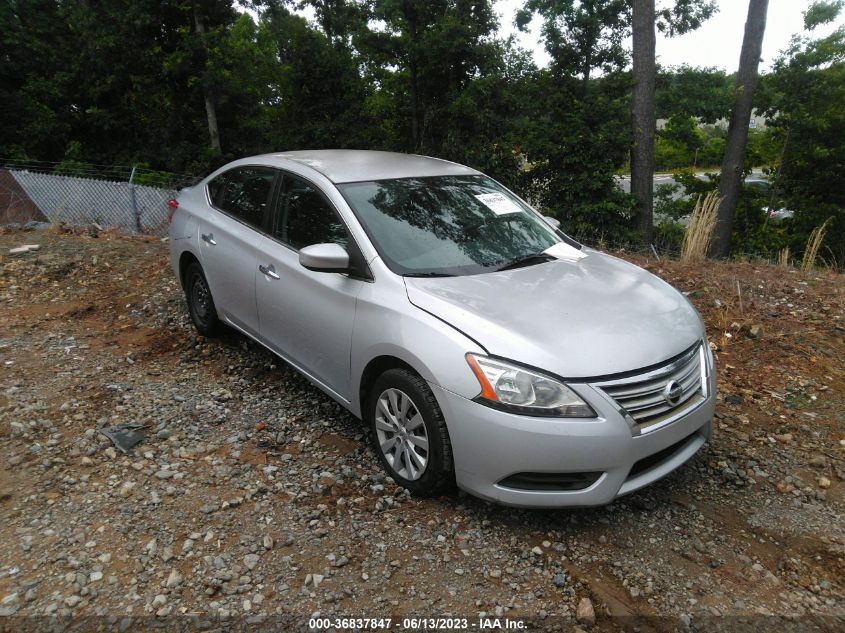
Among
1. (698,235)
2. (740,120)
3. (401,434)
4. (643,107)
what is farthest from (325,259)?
(740,120)

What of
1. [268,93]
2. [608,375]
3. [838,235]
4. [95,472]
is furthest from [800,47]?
[95,472]

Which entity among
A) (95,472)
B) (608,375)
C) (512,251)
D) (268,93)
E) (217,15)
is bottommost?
(95,472)

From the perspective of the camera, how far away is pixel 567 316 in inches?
117

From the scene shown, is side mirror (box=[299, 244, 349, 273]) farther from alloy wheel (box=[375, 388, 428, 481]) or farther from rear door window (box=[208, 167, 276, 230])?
rear door window (box=[208, 167, 276, 230])

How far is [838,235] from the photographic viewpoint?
668 inches

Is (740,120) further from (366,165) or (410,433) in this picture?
(410,433)

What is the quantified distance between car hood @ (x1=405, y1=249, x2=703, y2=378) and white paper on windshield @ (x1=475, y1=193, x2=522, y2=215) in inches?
27.2

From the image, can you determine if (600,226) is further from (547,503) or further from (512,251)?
(547,503)

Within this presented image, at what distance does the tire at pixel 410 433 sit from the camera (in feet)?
9.52

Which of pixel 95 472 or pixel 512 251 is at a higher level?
pixel 512 251

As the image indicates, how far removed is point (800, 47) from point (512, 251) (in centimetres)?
1650

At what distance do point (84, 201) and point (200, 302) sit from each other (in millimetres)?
7365

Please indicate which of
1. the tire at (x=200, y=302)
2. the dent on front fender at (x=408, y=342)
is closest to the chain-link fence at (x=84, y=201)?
the tire at (x=200, y=302)

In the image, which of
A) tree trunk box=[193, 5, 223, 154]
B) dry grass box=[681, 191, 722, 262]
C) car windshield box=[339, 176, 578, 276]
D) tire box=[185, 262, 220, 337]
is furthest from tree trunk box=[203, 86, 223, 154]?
car windshield box=[339, 176, 578, 276]
